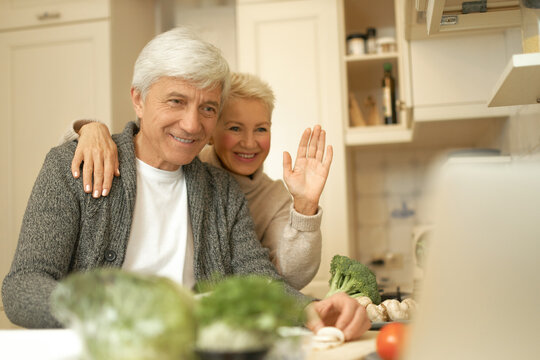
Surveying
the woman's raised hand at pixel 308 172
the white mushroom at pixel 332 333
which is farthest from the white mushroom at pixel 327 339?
the woman's raised hand at pixel 308 172

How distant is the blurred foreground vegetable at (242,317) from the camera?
0.42 m

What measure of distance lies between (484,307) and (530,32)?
89 cm

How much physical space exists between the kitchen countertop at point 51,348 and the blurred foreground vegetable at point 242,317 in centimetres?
24

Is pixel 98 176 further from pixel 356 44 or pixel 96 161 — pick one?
pixel 356 44

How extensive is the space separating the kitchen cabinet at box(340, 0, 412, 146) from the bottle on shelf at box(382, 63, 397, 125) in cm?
3

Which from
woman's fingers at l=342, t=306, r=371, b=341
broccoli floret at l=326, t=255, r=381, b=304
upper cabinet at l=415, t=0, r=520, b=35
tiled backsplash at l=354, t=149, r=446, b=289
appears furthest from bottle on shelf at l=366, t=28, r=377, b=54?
woman's fingers at l=342, t=306, r=371, b=341

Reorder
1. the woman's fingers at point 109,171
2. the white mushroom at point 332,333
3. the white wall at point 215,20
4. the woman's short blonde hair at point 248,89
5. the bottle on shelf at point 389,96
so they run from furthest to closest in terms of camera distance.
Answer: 1. the white wall at point 215,20
2. the bottle on shelf at point 389,96
3. the woman's short blonde hair at point 248,89
4. the woman's fingers at point 109,171
5. the white mushroom at point 332,333

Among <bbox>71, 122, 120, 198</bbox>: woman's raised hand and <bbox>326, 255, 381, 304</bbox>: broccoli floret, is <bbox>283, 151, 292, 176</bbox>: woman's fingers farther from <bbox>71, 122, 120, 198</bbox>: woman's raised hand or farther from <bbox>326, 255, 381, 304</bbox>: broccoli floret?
<bbox>71, 122, 120, 198</bbox>: woman's raised hand

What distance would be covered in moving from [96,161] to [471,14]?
36.9 inches

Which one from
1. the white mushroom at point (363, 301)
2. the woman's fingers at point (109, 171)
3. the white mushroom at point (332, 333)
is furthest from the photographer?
the woman's fingers at point (109, 171)

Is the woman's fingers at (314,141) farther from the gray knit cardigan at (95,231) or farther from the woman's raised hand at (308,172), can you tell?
the gray knit cardigan at (95,231)

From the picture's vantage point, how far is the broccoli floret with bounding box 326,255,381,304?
1225 millimetres

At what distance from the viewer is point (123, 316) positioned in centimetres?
40

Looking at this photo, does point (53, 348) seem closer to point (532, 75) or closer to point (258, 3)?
point (532, 75)
